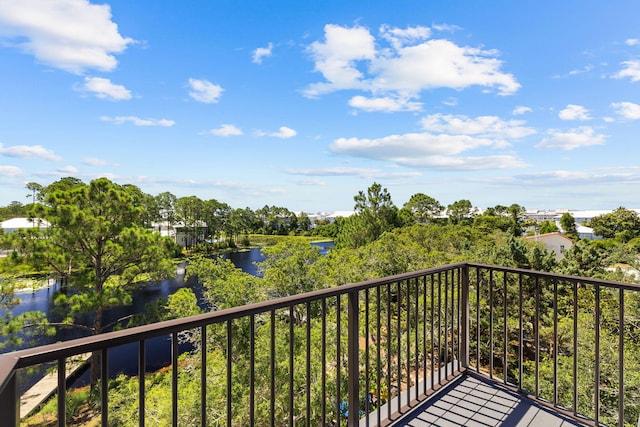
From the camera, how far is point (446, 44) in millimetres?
7035

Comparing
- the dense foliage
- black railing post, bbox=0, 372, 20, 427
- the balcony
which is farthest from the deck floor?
the dense foliage

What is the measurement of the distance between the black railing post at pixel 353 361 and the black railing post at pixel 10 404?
1255 millimetres

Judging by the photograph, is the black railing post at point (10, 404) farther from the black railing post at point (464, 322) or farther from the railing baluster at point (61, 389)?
the black railing post at point (464, 322)

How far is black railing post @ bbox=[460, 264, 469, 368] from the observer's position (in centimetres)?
250

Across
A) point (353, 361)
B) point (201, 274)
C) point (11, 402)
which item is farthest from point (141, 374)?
point (201, 274)

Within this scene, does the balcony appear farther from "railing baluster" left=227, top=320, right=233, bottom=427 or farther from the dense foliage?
the dense foliage

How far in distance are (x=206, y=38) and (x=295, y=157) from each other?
8668 mm

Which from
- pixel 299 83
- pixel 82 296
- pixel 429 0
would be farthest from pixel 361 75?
pixel 82 296

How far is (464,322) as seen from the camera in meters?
2.55

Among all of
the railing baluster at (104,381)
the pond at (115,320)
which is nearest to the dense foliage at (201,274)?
the pond at (115,320)

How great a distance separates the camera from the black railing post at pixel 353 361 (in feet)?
5.53

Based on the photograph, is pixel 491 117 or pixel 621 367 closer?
pixel 621 367

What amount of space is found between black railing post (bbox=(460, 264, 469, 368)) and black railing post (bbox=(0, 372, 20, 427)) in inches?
98.8

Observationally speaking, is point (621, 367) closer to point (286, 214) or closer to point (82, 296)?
point (82, 296)
